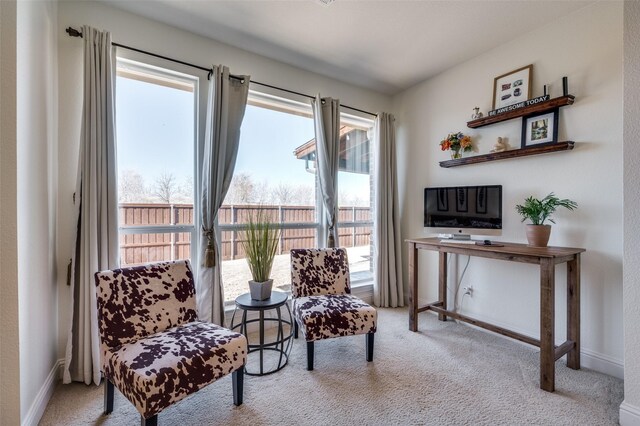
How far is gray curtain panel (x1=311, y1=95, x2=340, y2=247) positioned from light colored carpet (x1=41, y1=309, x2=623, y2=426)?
1312 mm

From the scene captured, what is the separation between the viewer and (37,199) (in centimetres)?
160

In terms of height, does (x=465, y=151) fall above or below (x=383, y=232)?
above

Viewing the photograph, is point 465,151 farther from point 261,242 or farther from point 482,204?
point 261,242

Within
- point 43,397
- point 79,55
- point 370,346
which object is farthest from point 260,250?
point 79,55

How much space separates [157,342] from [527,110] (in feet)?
10.1

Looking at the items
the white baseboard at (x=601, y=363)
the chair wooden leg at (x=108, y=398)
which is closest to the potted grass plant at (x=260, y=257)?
the chair wooden leg at (x=108, y=398)

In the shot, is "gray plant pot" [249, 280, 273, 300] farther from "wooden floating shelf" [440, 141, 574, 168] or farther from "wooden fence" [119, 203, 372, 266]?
"wooden floating shelf" [440, 141, 574, 168]

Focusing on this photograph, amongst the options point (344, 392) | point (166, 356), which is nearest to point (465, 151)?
point (344, 392)

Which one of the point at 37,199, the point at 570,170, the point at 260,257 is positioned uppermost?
the point at 570,170

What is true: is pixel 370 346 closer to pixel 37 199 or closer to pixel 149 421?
pixel 149 421

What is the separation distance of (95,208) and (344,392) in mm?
2032

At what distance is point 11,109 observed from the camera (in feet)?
4.31

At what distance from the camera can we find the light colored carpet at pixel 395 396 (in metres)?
1.57

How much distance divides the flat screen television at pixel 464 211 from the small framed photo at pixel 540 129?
1.45 feet
